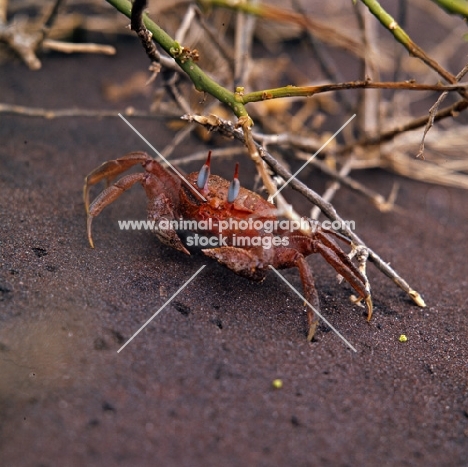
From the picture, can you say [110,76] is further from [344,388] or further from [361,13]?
[344,388]

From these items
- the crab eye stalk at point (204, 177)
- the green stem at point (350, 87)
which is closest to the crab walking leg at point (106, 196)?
the crab eye stalk at point (204, 177)

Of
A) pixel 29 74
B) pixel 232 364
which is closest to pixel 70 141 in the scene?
pixel 29 74

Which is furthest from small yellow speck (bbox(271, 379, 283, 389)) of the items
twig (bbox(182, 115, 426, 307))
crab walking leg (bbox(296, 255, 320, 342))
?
twig (bbox(182, 115, 426, 307))

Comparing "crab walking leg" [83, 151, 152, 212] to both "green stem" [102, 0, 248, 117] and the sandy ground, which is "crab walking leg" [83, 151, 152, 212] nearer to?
the sandy ground

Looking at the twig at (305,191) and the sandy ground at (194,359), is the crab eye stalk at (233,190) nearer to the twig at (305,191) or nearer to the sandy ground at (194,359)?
the twig at (305,191)

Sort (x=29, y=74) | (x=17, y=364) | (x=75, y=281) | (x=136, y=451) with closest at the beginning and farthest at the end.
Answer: (x=136, y=451)
(x=17, y=364)
(x=75, y=281)
(x=29, y=74)

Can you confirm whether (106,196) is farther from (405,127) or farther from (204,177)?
(405,127)

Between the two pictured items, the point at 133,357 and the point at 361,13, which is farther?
the point at 361,13
